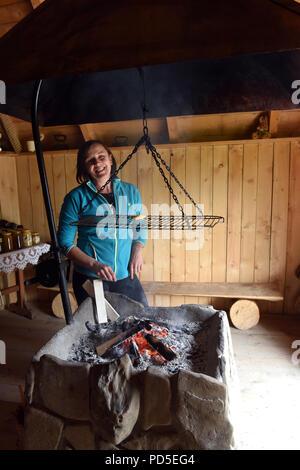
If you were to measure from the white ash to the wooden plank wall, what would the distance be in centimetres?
162

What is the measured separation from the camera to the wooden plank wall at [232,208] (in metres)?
3.05

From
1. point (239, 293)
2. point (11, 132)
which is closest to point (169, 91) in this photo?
point (239, 293)

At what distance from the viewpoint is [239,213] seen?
3158mm

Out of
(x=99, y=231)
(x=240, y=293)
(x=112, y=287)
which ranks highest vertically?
(x=99, y=231)

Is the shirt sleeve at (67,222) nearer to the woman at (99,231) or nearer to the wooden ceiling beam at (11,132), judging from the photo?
the woman at (99,231)

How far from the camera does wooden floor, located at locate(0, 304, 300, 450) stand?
175 cm

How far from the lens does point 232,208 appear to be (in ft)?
10.4

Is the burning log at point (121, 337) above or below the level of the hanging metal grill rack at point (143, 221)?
below

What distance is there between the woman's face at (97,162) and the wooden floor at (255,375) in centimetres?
149

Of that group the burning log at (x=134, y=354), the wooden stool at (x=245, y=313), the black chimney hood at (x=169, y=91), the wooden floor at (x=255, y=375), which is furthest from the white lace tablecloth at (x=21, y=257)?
the wooden stool at (x=245, y=313)

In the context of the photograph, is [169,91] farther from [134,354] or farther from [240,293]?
[240,293]

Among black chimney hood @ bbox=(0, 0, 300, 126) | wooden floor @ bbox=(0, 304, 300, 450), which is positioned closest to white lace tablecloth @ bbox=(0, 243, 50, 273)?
wooden floor @ bbox=(0, 304, 300, 450)

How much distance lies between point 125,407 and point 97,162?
51.2 inches

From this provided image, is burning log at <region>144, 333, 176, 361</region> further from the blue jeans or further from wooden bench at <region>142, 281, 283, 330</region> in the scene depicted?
wooden bench at <region>142, 281, 283, 330</region>
